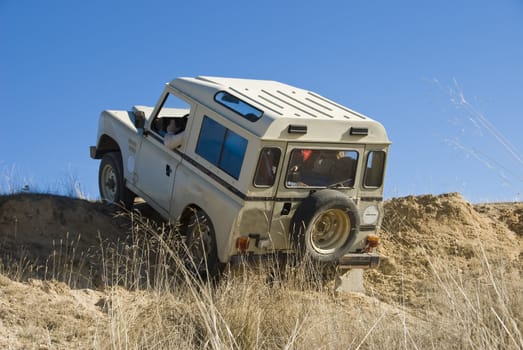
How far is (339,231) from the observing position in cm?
1020

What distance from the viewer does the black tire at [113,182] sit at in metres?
12.1

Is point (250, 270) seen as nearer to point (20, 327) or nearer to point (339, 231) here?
point (339, 231)

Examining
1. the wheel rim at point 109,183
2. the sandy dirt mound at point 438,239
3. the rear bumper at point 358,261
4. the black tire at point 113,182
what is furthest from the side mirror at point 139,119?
the sandy dirt mound at point 438,239

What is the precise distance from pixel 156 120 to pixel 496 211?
655cm

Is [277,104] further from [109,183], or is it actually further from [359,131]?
[109,183]

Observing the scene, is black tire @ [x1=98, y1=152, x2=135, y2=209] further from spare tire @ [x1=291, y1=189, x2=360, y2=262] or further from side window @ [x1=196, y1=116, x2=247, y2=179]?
spare tire @ [x1=291, y1=189, x2=360, y2=262]

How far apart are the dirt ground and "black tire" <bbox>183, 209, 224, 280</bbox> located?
3.54 ft

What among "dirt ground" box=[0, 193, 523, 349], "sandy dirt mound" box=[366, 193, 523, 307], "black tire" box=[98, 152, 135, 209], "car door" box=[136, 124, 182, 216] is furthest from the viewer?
"black tire" box=[98, 152, 135, 209]

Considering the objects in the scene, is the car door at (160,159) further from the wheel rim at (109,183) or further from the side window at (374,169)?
the side window at (374,169)

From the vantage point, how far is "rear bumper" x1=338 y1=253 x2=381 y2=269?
1045 centimetres

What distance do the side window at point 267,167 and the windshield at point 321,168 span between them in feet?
0.61

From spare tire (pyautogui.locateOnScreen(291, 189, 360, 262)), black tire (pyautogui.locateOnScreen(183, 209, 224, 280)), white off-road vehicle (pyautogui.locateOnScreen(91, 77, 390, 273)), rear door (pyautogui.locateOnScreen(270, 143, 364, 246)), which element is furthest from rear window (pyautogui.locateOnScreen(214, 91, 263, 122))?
black tire (pyautogui.locateOnScreen(183, 209, 224, 280))

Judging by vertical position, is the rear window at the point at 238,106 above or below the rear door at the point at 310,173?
above

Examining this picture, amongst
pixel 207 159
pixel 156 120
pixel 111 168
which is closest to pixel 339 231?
pixel 207 159
